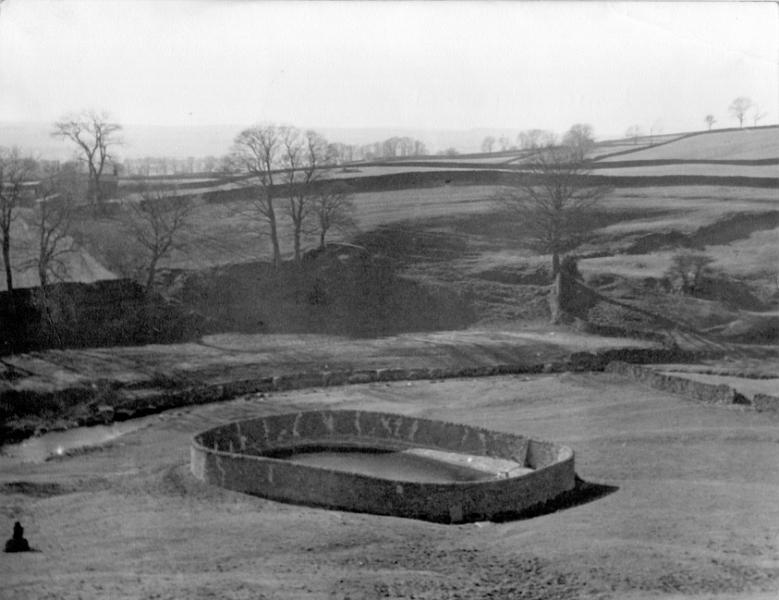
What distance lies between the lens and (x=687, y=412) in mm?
24016

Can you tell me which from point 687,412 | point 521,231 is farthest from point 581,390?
point 521,231

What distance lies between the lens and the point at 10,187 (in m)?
23.6

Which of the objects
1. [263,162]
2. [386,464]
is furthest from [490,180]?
Answer: [386,464]

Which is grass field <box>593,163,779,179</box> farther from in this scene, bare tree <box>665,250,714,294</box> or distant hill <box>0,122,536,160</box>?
distant hill <box>0,122,536,160</box>

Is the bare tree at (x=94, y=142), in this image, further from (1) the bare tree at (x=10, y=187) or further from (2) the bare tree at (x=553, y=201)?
(2) the bare tree at (x=553, y=201)

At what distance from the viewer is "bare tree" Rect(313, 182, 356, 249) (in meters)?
35.1

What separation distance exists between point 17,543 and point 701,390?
19.0 metres

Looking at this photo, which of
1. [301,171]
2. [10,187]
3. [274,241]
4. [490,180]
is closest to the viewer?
[10,187]

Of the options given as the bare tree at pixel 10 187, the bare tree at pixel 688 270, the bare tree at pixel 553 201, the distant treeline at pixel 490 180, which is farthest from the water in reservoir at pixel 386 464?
the distant treeline at pixel 490 180

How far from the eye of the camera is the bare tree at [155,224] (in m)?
29.8

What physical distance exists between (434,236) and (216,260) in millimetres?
10282

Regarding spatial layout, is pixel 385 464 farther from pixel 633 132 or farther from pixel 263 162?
pixel 633 132

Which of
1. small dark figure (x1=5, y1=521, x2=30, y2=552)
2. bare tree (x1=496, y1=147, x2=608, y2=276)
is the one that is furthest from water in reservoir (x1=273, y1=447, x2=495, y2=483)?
bare tree (x1=496, y1=147, x2=608, y2=276)

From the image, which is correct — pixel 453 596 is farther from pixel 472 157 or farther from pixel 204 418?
pixel 472 157
